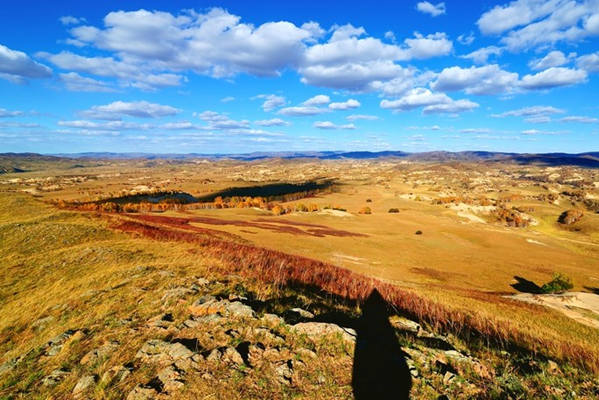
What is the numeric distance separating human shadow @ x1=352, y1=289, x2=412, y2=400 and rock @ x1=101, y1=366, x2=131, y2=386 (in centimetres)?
544

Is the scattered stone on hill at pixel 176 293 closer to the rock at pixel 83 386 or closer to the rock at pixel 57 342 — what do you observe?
the rock at pixel 57 342

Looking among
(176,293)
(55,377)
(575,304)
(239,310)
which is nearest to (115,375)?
(55,377)

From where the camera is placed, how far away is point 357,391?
662 centimetres

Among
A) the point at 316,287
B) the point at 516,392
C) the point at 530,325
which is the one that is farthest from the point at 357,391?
the point at 530,325

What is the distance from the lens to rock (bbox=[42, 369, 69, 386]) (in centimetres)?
710

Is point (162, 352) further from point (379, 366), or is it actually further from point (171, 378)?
point (379, 366)

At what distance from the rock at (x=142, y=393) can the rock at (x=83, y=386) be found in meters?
1.30

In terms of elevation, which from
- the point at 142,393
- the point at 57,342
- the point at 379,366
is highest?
the point at 142,393

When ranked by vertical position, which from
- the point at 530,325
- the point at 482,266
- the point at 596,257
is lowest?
the point at 596,257

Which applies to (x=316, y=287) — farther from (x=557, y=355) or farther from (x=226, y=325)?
(x=557, y=355)

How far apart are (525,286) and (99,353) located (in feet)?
194

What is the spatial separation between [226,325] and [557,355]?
433 inches

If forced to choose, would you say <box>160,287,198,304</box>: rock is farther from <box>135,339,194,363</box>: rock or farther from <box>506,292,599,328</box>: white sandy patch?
<box>506,292,599,328</box>: white sandy patch

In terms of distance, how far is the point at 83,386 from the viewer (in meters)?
6.80
